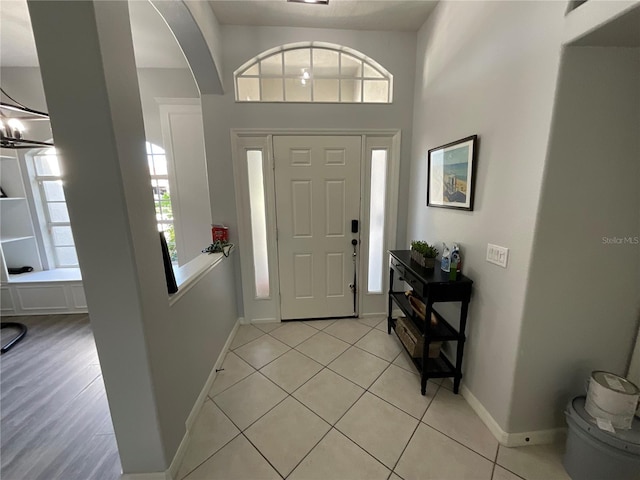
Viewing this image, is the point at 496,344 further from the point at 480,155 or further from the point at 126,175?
the point at 126,175

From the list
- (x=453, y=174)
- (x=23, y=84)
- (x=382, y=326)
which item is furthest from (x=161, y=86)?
(x=382, y=326)

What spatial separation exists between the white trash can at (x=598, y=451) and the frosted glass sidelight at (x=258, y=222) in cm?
249

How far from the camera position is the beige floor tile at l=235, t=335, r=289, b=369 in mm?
2236

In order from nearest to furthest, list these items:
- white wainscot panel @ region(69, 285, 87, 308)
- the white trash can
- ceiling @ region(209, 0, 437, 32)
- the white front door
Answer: the white trash can
ceiling @ region(209, 0, 437, 32)
the white front door
white wainscot panel @ region(69, 285, 87, 308)

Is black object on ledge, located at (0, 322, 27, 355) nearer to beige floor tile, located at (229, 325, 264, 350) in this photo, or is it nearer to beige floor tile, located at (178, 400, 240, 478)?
beige floor tile, located at (229, 325, 264, 350)

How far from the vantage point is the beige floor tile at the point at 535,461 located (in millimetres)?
1322

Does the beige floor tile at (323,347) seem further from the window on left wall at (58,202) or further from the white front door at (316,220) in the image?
the window on left wall at (58,202)

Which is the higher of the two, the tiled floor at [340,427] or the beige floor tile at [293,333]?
the beige floor tile at [293,333]

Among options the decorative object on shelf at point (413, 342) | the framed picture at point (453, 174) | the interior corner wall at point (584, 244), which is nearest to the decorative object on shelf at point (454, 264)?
the framed picture at point (453, 174)

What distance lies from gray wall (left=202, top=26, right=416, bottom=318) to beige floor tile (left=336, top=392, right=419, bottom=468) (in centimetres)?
196

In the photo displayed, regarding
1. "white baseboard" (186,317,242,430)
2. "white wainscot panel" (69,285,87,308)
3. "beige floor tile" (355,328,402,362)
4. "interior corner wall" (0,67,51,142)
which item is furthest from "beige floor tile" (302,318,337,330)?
"interior corner wall" (0,67,51,142)

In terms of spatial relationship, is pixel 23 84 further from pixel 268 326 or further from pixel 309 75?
pixel 268 326

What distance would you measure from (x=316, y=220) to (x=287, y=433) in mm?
1824

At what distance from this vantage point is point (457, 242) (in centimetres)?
190
